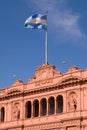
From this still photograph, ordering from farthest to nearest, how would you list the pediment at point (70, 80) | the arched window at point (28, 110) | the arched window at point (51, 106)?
1. the arched window at point (28, 110)
2. the arched window at point (51, 106)
3. the pediment at point (70, 80)

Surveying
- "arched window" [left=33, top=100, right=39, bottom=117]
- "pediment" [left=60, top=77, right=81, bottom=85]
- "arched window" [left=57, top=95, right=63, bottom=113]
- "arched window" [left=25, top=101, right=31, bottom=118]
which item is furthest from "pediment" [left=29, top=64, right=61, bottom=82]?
"arched window" [left=25, top=101, right=31, bottom=118]

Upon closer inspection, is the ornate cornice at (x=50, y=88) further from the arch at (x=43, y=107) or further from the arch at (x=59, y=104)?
the arch at (x=43, y=107)

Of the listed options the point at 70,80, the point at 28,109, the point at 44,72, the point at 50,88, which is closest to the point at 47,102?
the point at 50,88

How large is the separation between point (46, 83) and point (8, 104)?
10719mm

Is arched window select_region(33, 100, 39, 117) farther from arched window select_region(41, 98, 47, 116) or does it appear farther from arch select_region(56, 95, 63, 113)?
arch select_region(56, 95, 63, 113)

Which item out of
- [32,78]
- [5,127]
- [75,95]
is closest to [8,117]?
[5,127]

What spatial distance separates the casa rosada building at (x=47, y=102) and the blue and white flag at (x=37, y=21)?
729cm

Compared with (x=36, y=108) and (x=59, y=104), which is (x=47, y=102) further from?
(x=36, y=108)

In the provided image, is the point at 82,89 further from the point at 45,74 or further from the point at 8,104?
the point at 8,104

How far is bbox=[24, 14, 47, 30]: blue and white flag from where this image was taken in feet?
285

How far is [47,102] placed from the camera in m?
82.8

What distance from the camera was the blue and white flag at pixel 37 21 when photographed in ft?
285

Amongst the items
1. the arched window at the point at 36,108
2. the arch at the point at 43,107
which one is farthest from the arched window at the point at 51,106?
the arched window at the point at 36,108

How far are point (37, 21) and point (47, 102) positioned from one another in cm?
1442
